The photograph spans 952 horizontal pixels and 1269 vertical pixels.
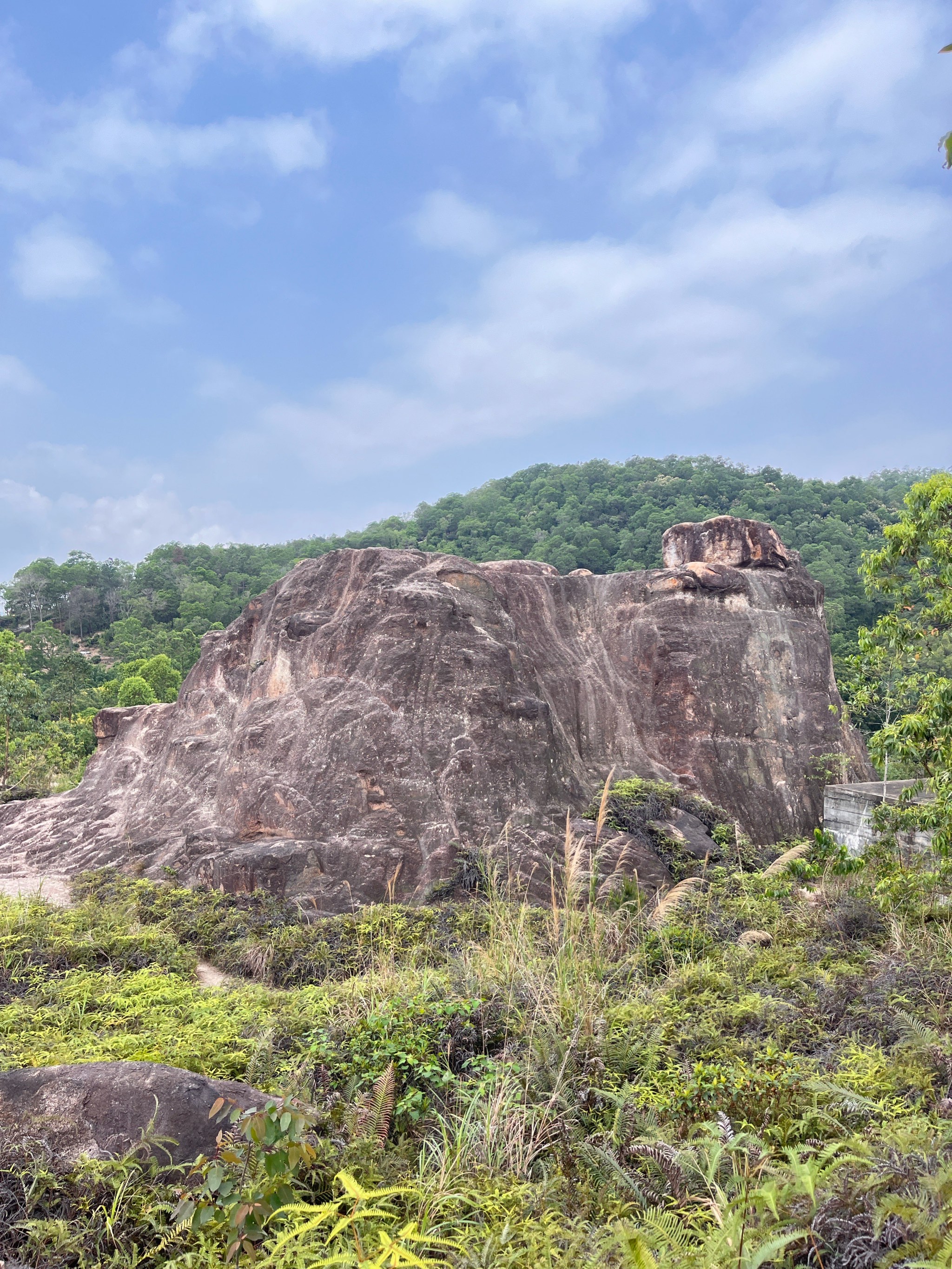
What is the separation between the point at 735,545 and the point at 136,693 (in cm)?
2585

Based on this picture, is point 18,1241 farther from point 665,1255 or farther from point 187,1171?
point 665,1255

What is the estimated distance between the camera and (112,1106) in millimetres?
3537

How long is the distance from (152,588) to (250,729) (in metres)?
50.8

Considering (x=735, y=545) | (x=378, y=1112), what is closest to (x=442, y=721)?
(x=378, y=1112)

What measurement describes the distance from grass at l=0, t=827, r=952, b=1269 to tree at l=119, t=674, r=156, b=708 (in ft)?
90.8

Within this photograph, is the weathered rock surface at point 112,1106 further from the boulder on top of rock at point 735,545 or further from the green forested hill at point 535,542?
the green forested hill at point 535,542

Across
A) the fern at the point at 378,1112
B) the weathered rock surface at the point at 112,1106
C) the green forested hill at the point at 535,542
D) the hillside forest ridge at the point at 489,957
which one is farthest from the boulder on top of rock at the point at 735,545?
the weathered rock surface at the point at 112,1106

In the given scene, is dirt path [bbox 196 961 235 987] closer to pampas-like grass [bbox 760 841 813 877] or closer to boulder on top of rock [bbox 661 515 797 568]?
pampas-like grass [bbox 760 841 813 877]

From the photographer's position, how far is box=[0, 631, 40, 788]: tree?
79.6 feet

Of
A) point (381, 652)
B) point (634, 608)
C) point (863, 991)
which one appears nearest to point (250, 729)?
point (381, 652)

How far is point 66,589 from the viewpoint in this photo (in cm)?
6125

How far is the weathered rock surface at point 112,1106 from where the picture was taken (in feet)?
11.1

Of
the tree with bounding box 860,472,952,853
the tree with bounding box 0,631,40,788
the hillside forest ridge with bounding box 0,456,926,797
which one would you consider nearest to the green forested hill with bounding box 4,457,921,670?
the hillside forest ridge with bounding box 0,456,926,797

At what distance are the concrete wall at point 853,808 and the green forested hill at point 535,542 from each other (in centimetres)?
1808
